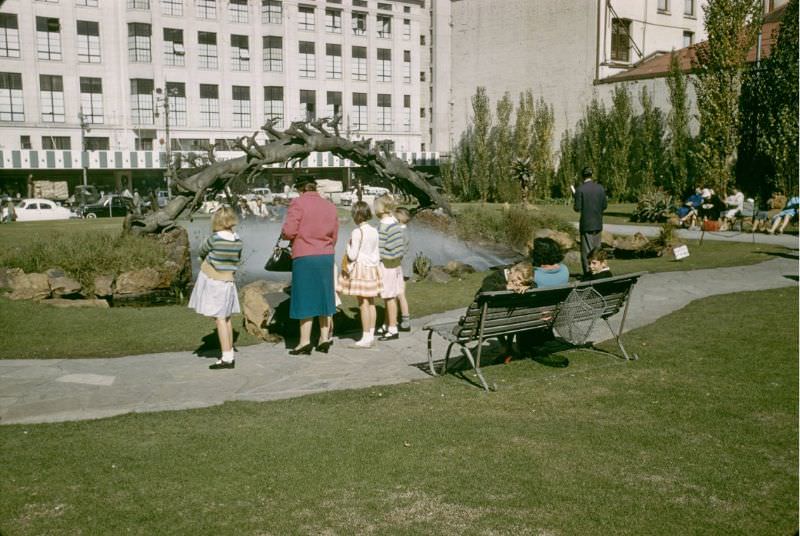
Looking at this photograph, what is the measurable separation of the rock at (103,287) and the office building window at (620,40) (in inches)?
1501

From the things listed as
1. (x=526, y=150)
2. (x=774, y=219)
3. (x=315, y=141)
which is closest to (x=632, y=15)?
(x=526, y=150)

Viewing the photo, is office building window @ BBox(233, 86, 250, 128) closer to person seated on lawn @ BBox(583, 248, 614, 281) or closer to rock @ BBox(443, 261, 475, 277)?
rock @ BBox(443, 261, 475, 277)

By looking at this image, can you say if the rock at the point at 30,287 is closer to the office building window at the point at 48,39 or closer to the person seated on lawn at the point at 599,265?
the person seated on lawn at the point at 599,265

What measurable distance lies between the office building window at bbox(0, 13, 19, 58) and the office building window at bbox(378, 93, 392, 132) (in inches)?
1109

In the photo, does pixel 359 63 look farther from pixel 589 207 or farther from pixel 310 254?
pixel 310 254

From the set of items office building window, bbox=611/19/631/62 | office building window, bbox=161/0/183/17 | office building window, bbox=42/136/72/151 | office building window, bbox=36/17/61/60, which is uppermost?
office building window, bbox=161/0/183/17

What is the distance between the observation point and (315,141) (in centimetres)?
1379

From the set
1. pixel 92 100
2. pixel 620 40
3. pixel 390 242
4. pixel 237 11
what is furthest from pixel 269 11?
pixel 390 242

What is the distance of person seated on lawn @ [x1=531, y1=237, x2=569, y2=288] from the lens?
24.9 feet

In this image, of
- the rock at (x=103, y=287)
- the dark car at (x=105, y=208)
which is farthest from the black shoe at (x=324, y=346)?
the dark car at (x=105, y=208)

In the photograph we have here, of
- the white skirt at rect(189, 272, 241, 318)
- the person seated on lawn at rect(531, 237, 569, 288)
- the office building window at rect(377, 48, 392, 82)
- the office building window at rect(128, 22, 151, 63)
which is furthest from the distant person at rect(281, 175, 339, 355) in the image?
the office building window at rect(377, 48, 392, 82)

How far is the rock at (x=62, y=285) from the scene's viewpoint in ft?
39.9

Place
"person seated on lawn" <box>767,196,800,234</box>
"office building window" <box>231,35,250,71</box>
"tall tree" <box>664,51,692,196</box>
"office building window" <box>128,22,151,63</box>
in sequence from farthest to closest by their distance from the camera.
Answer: "office building window" <box>231,35,250,71</box> → "office building window" <box>128,22,151,63</box> → "tall tree" <box>664,51,692,196</box> → "person seated on lawn" <box>767,196,800,234</box>

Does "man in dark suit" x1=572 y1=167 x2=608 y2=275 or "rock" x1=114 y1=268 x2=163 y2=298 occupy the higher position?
"man in dark suit" x1=572 y1=167 x2=608 y2=275
